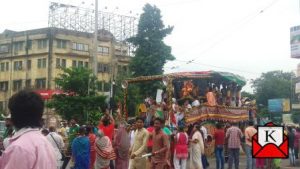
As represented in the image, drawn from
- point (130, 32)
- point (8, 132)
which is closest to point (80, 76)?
point (8, 132)

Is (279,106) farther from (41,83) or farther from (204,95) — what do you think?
(204,95)

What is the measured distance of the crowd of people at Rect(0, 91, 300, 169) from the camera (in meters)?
3.43

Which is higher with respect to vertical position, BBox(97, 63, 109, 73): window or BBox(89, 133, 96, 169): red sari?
BBox(97, 63, 109, 73): window

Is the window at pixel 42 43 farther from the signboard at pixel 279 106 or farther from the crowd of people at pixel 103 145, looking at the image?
the crowd of people at pixel 103 145

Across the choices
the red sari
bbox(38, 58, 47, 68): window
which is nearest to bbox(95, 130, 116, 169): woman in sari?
the red sari

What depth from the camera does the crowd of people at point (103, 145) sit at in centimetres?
343

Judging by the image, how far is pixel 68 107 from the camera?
32938 millimetres

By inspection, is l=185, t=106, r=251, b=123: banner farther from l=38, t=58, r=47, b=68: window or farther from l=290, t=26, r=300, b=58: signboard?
l=38, t=58, r=47, b=68: window

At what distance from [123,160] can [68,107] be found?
20.2 m

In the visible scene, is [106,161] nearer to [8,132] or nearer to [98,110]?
[8,132]

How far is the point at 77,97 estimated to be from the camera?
32.9 m

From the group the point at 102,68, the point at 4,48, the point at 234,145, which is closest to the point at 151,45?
the point at 234,145

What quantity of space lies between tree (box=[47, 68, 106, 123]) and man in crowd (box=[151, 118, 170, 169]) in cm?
2049

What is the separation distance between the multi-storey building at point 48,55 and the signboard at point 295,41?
21.4 m
